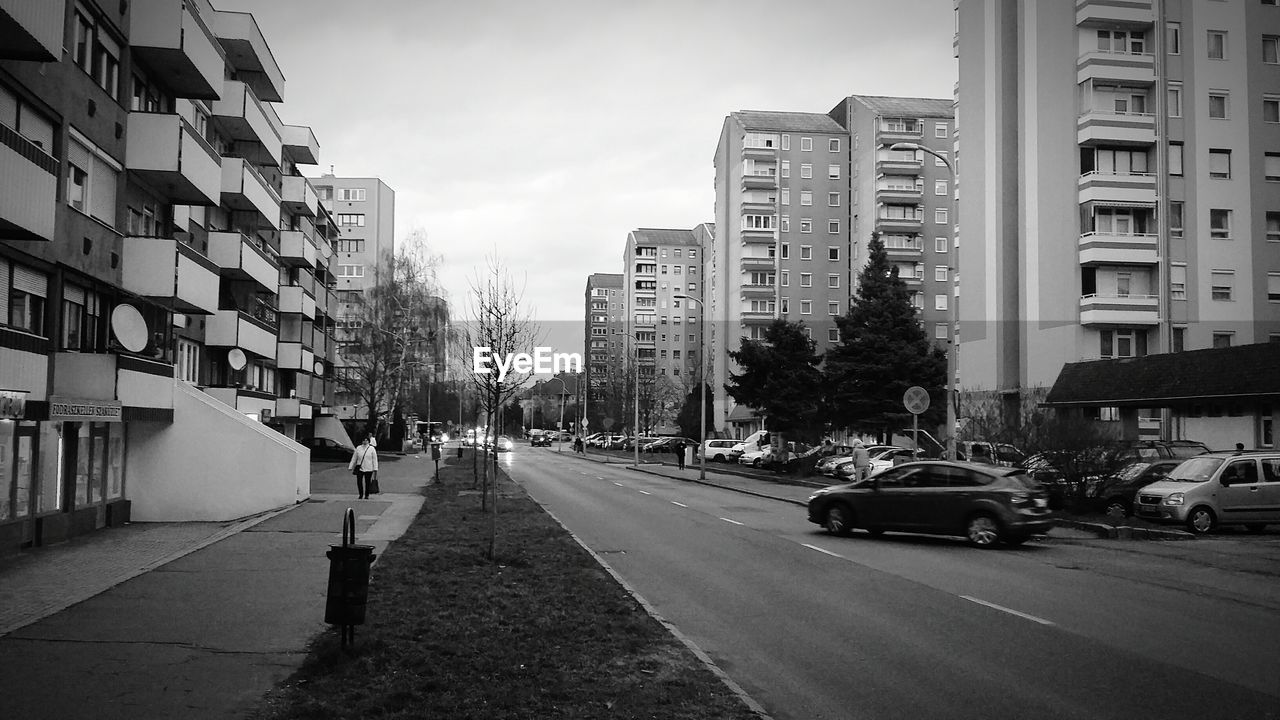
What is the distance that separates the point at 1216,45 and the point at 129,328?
47.1 meters

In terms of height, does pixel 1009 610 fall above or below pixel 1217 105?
below

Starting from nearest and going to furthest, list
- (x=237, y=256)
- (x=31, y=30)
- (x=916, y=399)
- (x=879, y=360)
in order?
(x=31, y=30) < (x=916, y=399) < (x=237, y=256) < (x=879, y=360)

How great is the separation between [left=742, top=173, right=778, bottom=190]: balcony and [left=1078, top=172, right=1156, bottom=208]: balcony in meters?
45.2

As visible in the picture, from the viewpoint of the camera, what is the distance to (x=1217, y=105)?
4594 centimetres

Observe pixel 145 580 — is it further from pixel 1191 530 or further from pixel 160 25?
pixel 1191 530

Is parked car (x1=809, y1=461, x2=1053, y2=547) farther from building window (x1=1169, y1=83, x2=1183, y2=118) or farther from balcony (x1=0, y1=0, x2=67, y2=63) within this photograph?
building window (x1=1169, y1=83, x2=1183, y2=118)

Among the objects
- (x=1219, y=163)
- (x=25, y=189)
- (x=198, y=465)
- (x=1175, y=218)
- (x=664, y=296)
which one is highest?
(x=664, y=296)

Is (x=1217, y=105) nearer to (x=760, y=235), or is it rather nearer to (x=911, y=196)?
(x=911, y=196)

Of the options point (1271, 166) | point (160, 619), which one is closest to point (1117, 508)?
point (160, 619)

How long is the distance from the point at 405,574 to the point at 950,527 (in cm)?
1036

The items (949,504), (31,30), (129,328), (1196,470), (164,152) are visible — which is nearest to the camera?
(31,30)

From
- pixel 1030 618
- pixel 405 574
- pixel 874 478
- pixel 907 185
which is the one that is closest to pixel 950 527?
pixel 874 478

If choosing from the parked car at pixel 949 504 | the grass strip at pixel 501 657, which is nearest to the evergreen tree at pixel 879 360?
the parked car at pixel 949 504

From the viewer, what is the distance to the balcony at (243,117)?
111 feet
